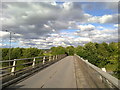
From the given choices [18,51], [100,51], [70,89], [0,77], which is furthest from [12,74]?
[18,51]

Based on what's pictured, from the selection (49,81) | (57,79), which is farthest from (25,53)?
(49,81)

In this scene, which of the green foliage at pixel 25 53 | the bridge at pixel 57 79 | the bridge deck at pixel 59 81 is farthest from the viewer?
the green foliage at pixel 25 53

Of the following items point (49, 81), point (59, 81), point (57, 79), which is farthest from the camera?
point (57, 79)

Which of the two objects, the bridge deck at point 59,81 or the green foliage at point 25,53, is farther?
the green foliage at point 25,53

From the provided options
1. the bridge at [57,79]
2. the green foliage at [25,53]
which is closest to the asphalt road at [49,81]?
the bridge at [57,79]

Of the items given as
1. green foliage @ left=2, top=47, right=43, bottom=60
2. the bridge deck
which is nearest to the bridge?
the bridge deck

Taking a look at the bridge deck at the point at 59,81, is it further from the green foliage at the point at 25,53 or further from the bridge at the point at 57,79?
the green foliage at the point at 25,53

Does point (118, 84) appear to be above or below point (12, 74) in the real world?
above

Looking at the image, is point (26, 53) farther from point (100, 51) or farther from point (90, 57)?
point (90, 57)

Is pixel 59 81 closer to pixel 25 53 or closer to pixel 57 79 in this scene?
pixel 57 79

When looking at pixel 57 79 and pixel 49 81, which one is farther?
pixel 57 79

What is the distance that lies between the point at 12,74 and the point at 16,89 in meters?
2.35

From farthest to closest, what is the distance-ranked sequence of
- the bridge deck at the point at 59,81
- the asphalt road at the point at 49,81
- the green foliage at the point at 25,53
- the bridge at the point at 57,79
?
the green foliage at the point at 25,53, the asphalt road at the point at 49,81, the bridge deck at the point at 59,81, the bridge at the point at 57,79

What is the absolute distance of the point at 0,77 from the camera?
26.0ft
